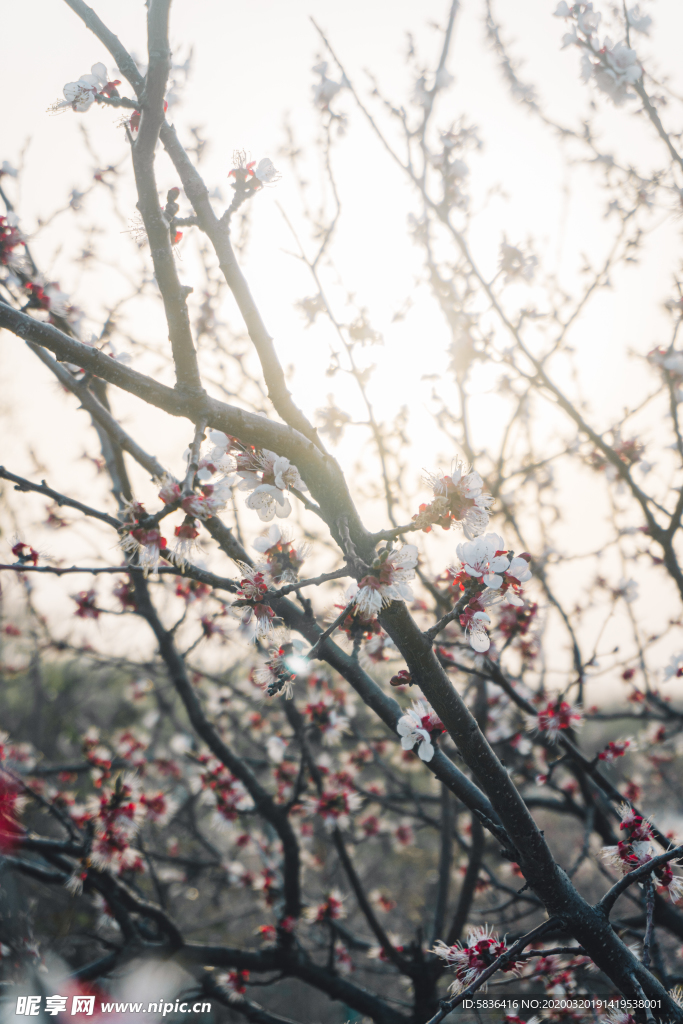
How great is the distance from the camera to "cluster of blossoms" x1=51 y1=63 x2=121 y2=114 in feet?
5.10

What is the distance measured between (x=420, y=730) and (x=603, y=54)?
3866 mm

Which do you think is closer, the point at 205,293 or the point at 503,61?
the point at 503,61

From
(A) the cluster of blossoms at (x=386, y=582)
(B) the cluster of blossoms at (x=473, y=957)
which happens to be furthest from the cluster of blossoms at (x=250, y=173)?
(B) the cluster of blossoms at (x=473, y=957)

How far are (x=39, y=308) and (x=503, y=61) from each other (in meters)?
3.65

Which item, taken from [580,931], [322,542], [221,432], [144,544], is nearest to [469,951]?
[580,931]

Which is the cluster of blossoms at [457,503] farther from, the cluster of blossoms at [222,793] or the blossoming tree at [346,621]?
the cluster of blossoms at [222,793]

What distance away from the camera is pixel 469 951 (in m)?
1.79

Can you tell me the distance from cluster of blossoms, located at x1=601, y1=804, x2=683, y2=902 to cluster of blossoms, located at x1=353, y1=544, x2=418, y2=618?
1518 mm

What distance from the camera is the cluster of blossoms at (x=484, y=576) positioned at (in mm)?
1440

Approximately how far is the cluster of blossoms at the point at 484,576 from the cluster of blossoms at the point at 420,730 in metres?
0.39

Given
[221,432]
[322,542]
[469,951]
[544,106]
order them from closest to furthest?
[221,432] → [469,951] → [544,106] → [322,542]

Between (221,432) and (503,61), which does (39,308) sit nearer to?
(221,432)

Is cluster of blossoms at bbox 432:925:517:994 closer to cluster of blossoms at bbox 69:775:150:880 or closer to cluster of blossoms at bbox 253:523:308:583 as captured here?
cluster of blossoms at bbox 253:523:308:583

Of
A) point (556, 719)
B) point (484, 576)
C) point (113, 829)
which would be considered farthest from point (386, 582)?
point (113, 829)
